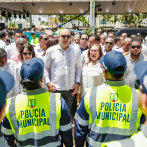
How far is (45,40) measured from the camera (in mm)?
4566

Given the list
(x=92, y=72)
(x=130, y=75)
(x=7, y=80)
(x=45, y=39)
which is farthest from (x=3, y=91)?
(x=45, y=39)

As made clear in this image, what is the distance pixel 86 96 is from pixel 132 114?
1.59 feet

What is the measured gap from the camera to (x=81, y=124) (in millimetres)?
1945

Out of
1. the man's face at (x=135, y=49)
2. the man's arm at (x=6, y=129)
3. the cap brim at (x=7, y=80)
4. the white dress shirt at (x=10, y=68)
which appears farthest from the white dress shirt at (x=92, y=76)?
the cap brim at (x=7, y=80)

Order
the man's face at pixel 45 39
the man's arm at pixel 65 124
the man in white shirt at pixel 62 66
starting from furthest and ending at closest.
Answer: the man's face at pixel 45 39
the man in white shirt at pixel 62 66
the man's arm at pixel 65 124

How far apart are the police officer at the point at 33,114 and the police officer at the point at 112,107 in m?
0.36

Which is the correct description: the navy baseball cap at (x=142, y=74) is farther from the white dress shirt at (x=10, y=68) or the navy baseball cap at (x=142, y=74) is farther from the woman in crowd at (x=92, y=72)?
the white dress shirt at (x=10, y=68)

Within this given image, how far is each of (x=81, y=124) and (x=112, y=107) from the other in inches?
15.7

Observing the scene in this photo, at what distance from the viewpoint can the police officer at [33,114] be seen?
5.71 feet

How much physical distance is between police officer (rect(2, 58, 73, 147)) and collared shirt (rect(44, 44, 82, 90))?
1.56 metres

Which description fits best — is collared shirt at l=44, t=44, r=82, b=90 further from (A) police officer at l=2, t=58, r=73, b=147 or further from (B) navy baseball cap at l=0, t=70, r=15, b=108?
(B) navy baseball cap at l=0, t=70, r=15, b=108

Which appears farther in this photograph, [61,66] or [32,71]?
[61,66]

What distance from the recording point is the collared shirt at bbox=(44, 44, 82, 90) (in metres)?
3.36

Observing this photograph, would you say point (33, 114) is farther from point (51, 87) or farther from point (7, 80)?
point (51, 87)
